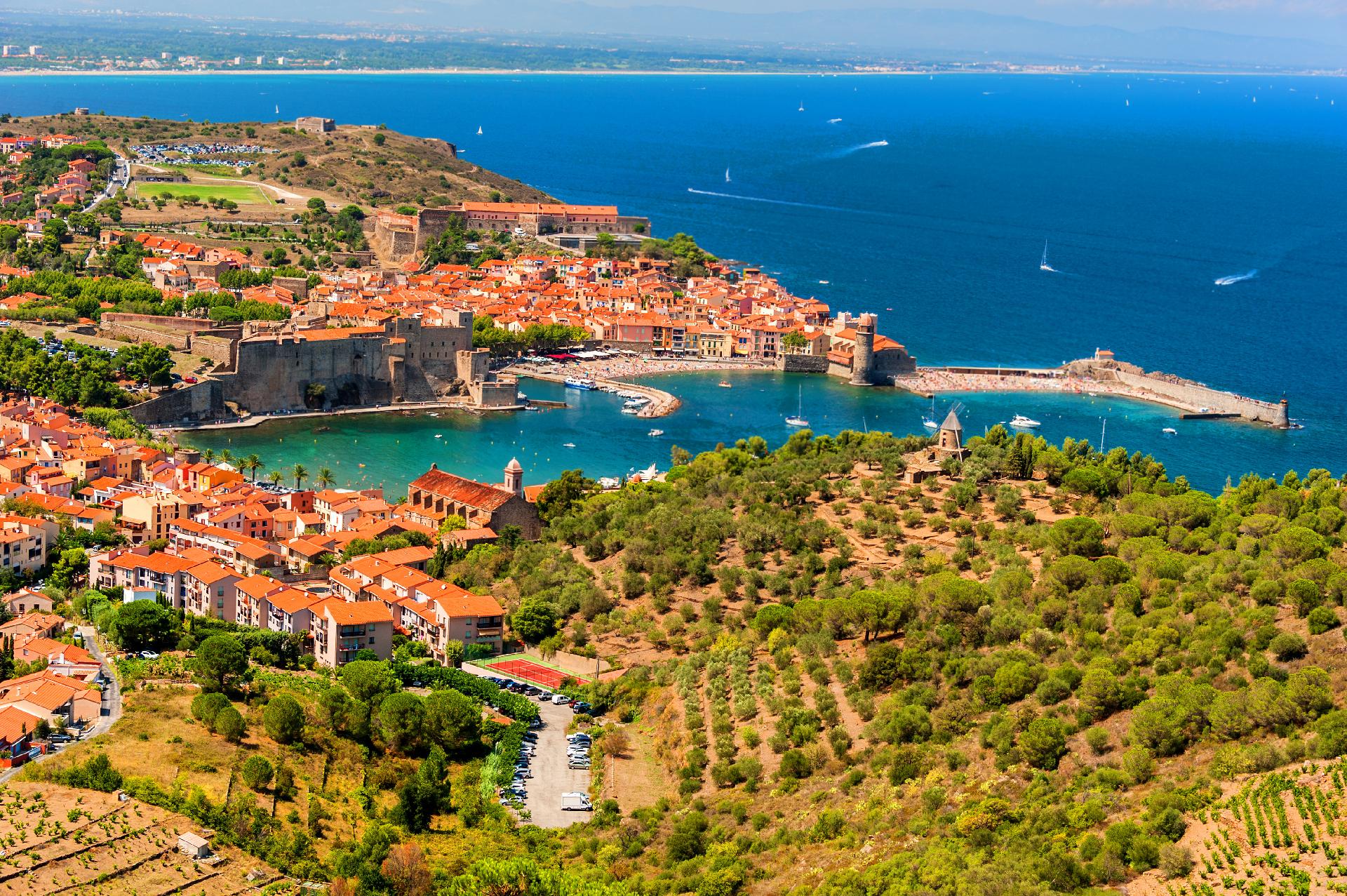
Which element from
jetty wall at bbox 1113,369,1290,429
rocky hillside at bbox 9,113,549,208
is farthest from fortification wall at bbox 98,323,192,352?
jetty wall at bbox 1113,369,1290,429

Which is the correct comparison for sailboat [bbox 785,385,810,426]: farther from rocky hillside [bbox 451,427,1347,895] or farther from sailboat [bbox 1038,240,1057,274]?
sailboat [bbox 1038,240,1057,274]

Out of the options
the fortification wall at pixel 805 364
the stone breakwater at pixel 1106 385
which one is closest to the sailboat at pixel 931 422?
the stone breakwater at pixel 1106 385

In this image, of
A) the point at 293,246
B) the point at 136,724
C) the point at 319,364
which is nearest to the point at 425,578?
the point at 136,724

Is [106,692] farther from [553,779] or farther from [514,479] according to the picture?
[514,479]

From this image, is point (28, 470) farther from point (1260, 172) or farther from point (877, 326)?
point (1260, 172)

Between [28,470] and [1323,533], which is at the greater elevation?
[1323,533]

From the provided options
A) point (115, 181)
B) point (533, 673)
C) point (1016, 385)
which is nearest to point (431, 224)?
point (115, 181)
